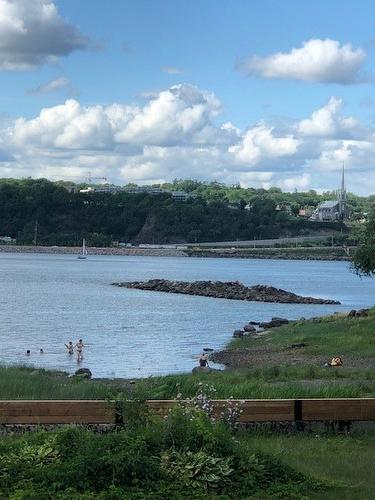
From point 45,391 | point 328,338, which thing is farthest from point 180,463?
point 328,338

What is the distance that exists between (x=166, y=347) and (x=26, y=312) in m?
23.3

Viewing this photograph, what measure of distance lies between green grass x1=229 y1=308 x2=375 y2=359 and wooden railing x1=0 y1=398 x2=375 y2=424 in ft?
55.5

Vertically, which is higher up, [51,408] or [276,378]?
[51,408]

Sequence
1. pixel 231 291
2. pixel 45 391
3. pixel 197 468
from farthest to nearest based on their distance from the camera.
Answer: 1. pixel 231 291
2. pixel 45 391
3. pixel 197 468

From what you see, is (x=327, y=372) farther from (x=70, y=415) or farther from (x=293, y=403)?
(x=70, y=415)

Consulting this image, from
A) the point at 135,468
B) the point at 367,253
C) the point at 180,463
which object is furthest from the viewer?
the point at 367,253

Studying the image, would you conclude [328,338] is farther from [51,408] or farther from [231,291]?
[231,291]

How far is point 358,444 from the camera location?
1114cm

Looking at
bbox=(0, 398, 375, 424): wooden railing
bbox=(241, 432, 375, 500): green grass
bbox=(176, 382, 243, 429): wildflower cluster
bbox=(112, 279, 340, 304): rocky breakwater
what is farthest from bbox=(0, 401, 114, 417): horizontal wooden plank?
bbox=(112, 279, 340, 304): rocky breakwater

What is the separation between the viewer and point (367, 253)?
41844mm

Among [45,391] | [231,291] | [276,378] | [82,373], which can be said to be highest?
[45,391]

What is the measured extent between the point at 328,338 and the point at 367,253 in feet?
24.5

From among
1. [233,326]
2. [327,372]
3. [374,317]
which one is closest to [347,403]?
[327,372]

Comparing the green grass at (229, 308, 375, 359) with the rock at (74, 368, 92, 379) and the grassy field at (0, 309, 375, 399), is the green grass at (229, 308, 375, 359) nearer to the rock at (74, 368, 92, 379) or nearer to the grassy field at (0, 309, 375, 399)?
the grassy field at (0, 309, 375, 399)
